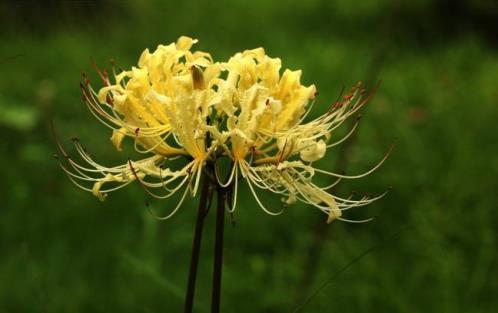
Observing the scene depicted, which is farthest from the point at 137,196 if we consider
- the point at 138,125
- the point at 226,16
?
the point at 226,16

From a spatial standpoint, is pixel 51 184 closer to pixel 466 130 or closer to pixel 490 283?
pixel 490 283

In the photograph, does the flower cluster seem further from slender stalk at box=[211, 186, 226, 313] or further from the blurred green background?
the blurred green background

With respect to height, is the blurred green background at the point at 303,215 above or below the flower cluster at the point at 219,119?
above

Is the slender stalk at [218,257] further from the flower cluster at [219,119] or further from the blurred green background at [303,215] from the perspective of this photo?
the blurred green background at [303,215]

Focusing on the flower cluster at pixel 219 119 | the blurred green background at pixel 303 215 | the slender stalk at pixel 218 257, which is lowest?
the slender stalk at pixel 218 257

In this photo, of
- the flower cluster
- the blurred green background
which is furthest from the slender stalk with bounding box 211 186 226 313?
the blurred green background

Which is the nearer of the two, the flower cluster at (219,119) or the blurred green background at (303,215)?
the flower cluster at (219,119)

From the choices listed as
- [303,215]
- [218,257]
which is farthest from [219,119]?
[303,215]

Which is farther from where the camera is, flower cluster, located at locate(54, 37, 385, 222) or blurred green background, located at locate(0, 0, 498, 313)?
blurred green background, located at locate(0, 0, 498, 313)

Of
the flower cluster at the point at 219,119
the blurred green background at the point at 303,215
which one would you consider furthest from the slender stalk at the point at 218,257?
the blurred green background at the point at 303,215
